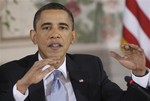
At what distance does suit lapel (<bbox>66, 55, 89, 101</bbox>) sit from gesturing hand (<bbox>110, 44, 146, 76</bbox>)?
197 mm

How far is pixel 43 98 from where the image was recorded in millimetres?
1280

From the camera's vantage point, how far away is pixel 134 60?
1268 mm

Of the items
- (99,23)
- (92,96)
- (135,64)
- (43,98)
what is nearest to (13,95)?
(43,98)

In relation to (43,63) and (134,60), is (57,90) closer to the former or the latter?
(43,63)

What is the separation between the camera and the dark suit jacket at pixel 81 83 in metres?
1.29

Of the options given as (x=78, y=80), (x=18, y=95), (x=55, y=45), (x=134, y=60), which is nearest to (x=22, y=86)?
(x=18, y=95)

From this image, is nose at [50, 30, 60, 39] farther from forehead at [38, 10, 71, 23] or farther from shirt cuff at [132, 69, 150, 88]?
shirt cuff at [132, 69, 150, 88]

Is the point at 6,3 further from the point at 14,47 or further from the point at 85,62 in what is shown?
the point at 85,62

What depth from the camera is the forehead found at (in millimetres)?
1259

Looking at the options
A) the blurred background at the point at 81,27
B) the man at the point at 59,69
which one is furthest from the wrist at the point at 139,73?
the blurred background at the point at 81,27

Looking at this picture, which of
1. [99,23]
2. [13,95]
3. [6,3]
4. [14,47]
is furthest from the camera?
[99,23]

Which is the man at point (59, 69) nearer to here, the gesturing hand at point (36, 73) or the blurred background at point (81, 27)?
the gesturing hand at point (36, 73)

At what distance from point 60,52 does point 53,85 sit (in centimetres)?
16

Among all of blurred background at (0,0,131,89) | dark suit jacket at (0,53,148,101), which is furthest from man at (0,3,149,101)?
blurred background at (0,0,131,89)
